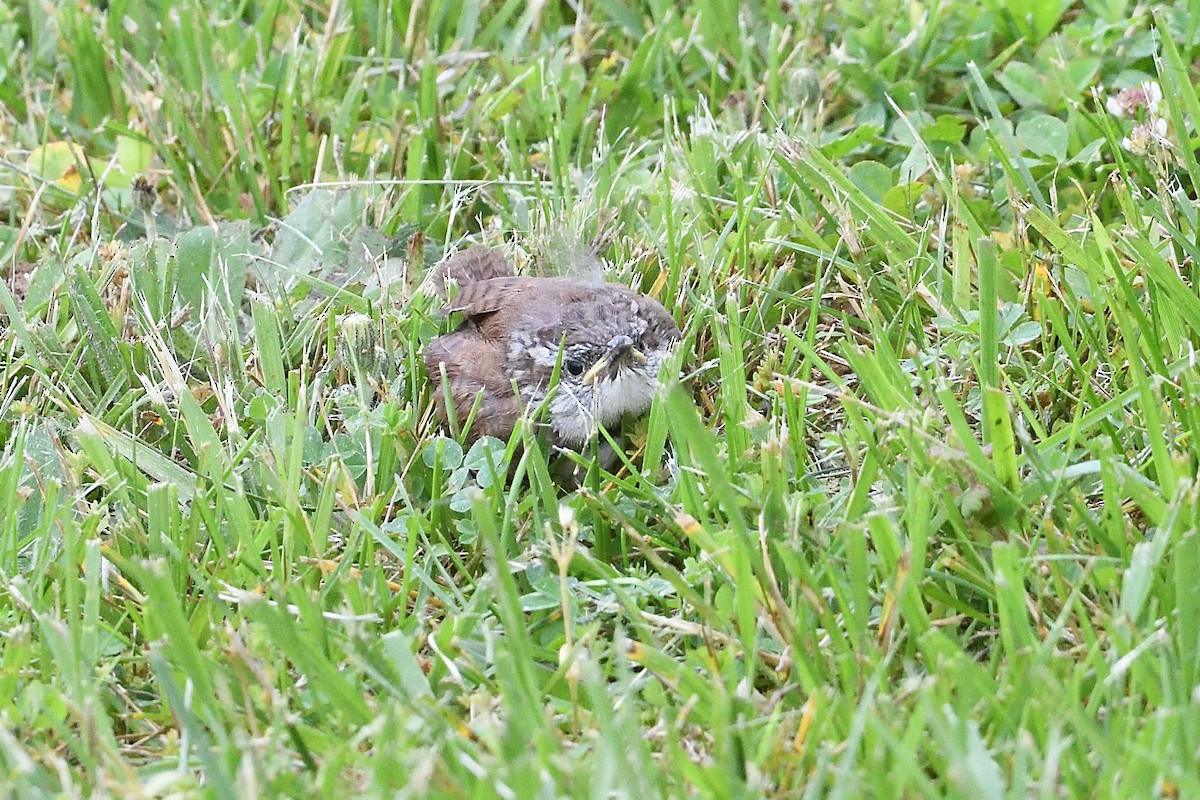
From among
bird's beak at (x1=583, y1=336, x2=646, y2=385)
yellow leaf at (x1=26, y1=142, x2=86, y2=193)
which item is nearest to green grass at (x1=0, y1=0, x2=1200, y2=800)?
yellow leaf at (x1=26, y1=142, x2=86, y2=193)

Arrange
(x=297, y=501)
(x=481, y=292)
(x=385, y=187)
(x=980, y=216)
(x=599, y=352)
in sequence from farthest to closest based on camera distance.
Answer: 1. (x=385, y=187)
2. (x=980, y=216)
3. (x=481, y=292)
4. (x=599, y=352)
5. (x=297, y=501)

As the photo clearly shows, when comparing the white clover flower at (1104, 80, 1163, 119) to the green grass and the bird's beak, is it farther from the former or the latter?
the bird's beak

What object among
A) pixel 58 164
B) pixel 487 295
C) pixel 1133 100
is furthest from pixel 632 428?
pixel 58 164

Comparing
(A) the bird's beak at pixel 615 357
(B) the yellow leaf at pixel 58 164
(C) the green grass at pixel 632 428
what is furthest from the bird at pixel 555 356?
(B) the yellow leaf at pixel 58 164

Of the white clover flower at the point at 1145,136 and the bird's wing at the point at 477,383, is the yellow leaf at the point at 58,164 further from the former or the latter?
the white clover flower at the point at 1145,136

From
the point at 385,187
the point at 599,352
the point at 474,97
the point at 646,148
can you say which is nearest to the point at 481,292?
the point at 599,352

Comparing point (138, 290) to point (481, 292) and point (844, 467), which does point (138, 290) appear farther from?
point (844, 467)
